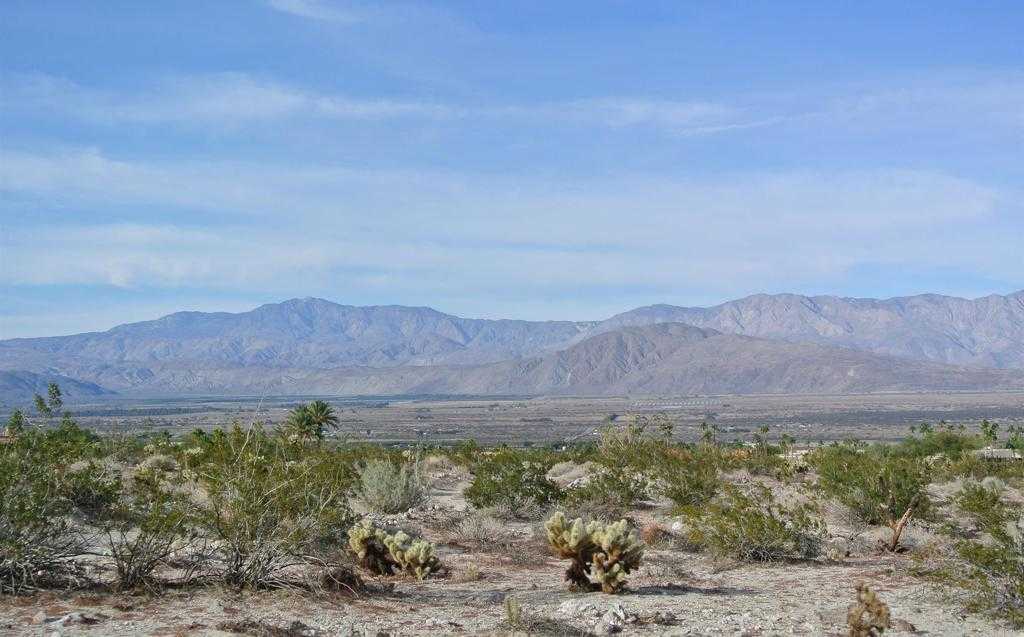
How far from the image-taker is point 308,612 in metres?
10.7

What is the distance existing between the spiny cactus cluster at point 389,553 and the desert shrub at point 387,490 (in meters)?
6.76

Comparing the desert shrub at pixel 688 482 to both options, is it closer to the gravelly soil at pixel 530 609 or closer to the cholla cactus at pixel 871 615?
the gravelly soil at pixel 530 609

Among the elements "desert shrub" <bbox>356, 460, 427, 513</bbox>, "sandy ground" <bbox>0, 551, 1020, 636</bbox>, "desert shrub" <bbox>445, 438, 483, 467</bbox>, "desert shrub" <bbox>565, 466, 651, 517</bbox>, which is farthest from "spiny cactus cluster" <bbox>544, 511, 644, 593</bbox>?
"desert shrub" <bbox>445, 438, 483, 467</bbox>

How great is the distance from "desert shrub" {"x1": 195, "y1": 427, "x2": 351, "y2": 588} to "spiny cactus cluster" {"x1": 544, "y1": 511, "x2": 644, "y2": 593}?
3122 mm

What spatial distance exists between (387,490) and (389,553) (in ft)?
23.2

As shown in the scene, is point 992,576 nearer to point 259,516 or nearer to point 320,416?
point 259,516

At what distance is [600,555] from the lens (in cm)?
1231

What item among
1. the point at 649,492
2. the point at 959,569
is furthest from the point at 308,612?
the point at 649,492

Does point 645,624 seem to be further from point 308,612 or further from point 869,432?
point 869,432

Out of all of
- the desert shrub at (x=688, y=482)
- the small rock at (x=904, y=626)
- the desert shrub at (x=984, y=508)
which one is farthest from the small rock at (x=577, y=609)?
the desert shrub at (x=688, y=482)

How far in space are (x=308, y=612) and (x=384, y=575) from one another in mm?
3121

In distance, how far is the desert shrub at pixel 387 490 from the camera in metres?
20.9

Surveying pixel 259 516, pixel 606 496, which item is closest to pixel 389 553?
pixel 259 516

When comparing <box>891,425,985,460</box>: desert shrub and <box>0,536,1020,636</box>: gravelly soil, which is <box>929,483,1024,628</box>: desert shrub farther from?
<box>891,425,985,460</box>: desert shrub
